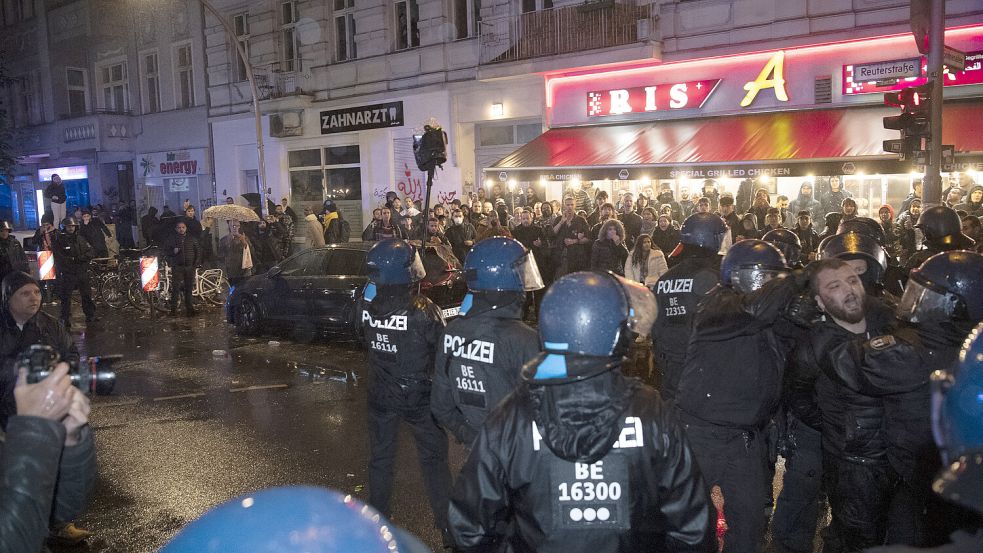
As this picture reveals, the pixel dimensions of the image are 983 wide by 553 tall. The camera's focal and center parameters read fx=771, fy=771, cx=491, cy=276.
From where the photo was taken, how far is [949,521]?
312cm

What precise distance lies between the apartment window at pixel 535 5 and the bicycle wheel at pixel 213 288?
31.1 feet

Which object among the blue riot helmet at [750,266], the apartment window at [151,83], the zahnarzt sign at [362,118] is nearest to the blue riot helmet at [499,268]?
the blue riot helmet at [750,266]

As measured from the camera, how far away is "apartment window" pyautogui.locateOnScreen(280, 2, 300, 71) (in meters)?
23.7

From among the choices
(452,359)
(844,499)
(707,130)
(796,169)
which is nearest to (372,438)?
(452,359)

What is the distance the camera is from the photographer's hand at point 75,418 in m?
2.15

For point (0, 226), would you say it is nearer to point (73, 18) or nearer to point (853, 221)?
point (853, 221)

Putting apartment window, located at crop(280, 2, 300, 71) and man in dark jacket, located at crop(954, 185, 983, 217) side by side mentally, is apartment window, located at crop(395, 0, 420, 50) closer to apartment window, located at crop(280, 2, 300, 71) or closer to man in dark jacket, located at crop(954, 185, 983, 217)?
apartment window, located at crop(280, 2, 300, 71)

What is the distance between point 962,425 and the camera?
178cm

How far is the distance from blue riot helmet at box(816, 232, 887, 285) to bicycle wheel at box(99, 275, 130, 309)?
14814 mm

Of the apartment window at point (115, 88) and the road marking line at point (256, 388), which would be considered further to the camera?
the apartment window at point (115, 88)

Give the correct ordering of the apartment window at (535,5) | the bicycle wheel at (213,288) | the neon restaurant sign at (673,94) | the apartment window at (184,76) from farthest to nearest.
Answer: the apartment window at (184,76), the apartment window at (535,5), the bicycle wheel at (213,288), the neon restaurant sign at (673,94)

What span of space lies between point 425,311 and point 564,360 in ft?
8.16

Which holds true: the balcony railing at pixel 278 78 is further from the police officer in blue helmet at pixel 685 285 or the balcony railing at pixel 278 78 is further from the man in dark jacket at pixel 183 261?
the police officer in blue helmet at pixel 685 285

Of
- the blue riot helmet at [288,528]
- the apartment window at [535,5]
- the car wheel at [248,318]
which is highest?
the apartment window at [535,5]
